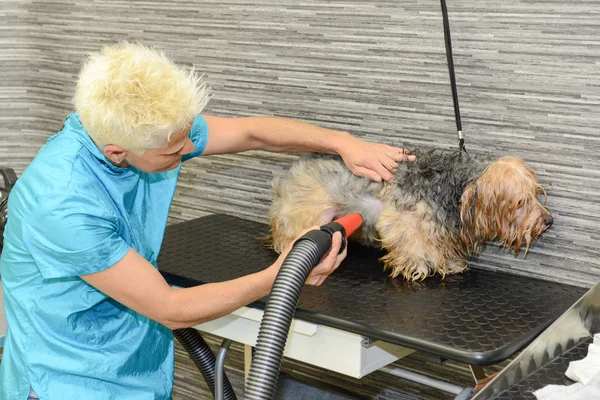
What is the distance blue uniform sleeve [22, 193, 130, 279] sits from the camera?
1330 mm

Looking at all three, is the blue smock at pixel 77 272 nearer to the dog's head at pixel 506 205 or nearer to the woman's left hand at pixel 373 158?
the woman's left hand at pixel 373 158

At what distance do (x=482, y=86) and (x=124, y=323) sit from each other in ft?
3.37

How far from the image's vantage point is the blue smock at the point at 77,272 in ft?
4.43

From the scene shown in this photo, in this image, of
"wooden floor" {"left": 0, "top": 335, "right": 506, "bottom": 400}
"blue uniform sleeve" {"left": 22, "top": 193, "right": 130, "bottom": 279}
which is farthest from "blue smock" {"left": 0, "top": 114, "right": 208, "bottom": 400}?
"wooden floor" {"left": 0, "top": 335, "right": 506, "bottom": 400}

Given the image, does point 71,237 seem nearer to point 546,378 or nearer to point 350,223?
point 350,223

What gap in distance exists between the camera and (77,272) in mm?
1370

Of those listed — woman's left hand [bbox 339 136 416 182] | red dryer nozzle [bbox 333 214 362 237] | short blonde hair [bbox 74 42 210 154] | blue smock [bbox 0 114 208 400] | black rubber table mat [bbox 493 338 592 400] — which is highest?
short blonde hair [bbox 74 42 210 154]

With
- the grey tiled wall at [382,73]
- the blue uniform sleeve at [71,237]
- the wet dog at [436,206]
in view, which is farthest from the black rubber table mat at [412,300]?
the blue uniform sleeve at [71,237]

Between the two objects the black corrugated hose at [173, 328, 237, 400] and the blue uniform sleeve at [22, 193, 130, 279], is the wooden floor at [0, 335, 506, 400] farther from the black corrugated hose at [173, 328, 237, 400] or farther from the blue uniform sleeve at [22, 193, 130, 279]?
the blue uniform sleeve at [22, 193, 130, 279]

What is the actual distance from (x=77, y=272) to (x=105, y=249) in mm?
80

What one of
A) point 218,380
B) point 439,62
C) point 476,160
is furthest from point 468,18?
point 218,380

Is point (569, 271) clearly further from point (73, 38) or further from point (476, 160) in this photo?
point (73, 38)

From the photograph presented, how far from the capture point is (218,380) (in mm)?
1805

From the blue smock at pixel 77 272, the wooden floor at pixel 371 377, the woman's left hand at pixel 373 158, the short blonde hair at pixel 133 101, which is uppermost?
the short blonde hair at pixel 133 101
